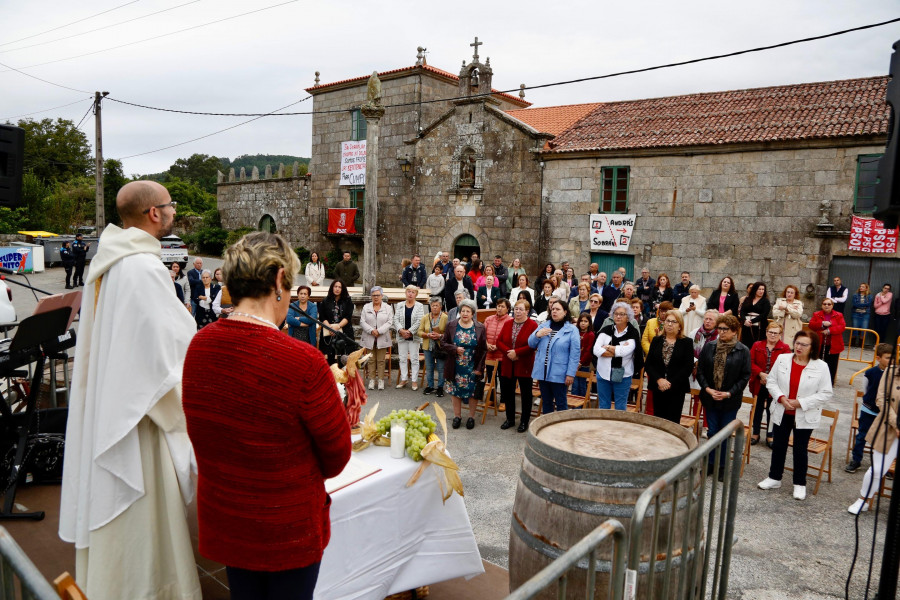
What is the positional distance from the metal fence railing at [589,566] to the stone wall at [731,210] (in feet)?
48.0

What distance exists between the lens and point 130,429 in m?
2.50

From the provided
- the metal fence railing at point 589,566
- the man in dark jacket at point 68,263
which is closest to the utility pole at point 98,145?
the man in dark jacket at point 68,263

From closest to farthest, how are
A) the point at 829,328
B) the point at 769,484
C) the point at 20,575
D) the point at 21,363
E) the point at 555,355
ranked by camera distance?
1. the point at 20,575
2. the point at 21,363
3. the point at 769,484
4. the point at 555,355
5. the point at 829,328

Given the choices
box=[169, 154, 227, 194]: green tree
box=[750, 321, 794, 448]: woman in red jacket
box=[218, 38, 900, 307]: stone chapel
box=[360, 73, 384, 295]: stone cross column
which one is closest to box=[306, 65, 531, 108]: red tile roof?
box=[218, 38, 900, 307]: stone chapel

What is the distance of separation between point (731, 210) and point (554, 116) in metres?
8.56

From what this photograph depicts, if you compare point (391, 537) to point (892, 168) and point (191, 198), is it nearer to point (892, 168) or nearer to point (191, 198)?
point (892, 168)

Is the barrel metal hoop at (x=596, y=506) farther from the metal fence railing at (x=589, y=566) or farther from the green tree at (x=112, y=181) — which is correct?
the green tree at (x=112, y=181)

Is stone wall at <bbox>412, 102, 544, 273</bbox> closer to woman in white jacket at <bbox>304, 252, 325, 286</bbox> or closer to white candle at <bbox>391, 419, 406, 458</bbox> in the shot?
woman in white jacket at <bbox>304, 252, 325, 286</bbox>

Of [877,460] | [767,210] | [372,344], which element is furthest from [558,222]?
[877,460]

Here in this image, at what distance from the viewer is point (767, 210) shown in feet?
48.2

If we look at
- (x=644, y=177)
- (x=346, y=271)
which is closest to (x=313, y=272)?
(x=346, y=271)

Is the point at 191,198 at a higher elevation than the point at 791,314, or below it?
higher

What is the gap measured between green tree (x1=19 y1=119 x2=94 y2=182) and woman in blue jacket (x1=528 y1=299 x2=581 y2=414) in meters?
46.7

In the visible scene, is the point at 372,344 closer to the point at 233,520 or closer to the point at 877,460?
the point at 877,460
